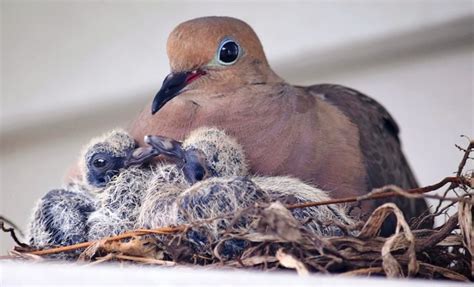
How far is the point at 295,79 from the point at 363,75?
0.81ft

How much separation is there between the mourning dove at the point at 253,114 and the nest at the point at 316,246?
0.35 metres

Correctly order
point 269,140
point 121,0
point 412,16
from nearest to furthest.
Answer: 1. point 269,140
2. point 412,16
3. point 121,0

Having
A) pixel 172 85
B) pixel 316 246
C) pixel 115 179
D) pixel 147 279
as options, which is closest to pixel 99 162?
pixel 115 179

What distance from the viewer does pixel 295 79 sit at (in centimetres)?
320

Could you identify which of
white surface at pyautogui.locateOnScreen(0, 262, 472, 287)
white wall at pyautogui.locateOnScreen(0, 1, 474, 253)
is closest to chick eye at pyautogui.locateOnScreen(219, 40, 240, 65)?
white wall at pyautogui.locateOnScreen(0, 1, 474, 253)

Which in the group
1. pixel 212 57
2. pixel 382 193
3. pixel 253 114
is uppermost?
pixel 212 57

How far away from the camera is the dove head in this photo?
7.00ft

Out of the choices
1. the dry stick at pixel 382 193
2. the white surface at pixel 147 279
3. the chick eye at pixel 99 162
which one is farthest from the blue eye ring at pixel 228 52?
the white surface at pixel 147 279

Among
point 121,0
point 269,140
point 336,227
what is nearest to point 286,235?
point 336,227

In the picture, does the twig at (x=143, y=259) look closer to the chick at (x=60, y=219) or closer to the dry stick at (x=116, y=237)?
the dry stick at (x=116, y=237)

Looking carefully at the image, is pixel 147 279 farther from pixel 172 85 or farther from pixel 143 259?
pixel 172 85

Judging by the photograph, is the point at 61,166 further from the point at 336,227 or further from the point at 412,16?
the point at 336,227

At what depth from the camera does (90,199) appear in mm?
1985

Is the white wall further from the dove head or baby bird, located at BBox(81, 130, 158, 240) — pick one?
baby bird, located at BBox(81, 130, 158, 240)
